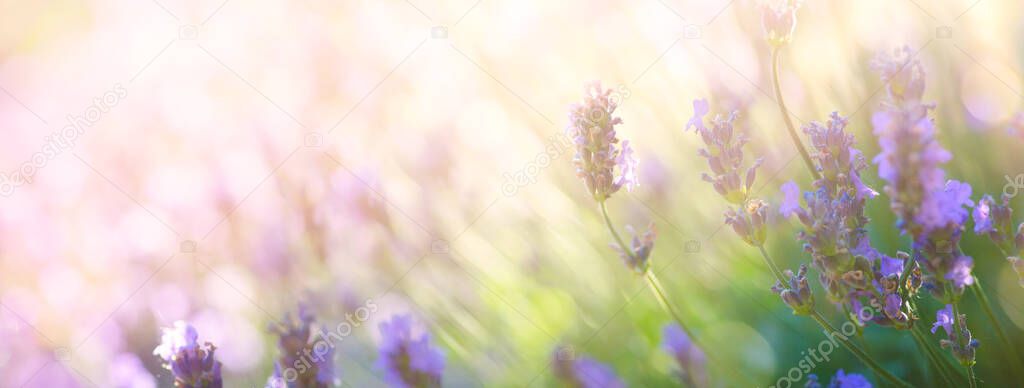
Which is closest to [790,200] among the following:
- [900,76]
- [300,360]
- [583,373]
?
[900,76]

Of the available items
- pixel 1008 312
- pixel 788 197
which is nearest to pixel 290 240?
pixel 788 197

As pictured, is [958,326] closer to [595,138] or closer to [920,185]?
[920,185]

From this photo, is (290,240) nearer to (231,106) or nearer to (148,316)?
(148,316)

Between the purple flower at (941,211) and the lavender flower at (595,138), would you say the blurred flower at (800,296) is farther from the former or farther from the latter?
the lavender flower at (595,138)

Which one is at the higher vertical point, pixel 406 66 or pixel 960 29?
pixel 406 66

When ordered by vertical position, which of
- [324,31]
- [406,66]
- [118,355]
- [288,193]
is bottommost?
[118,355]

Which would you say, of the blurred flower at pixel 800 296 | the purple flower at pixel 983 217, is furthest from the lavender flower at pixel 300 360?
the purple flower at pixel 983 217

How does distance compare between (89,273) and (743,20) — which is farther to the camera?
(89,273)
